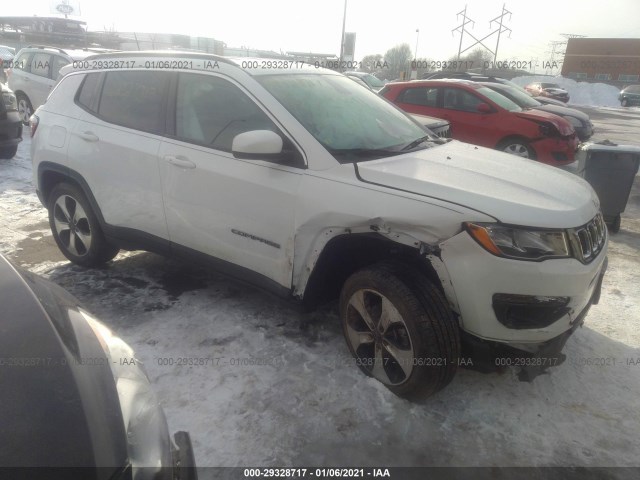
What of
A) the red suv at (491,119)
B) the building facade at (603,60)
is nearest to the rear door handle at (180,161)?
the red suv at (491,119)

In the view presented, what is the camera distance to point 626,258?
476 centimetres

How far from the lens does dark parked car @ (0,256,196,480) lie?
1.20 metres

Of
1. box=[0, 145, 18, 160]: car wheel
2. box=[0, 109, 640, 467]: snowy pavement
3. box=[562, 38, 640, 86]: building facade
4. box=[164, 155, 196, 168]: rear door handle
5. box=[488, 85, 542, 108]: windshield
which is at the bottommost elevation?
box=[0, 109, 640, 467]: snowy pavement

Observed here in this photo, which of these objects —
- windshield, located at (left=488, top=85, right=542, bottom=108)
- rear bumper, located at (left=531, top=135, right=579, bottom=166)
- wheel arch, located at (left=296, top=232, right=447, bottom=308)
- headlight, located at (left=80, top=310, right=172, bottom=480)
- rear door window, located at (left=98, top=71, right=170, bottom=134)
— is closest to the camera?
headlight, located at (left=80, top=310, right=172, bottom=480)

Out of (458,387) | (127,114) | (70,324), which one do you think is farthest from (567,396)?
(127,114)

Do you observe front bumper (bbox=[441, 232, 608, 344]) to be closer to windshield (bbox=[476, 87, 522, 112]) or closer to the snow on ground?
windshield (bbox=[476, 87, 522, 112])

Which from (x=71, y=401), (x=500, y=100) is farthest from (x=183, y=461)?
(x=500, y=100)

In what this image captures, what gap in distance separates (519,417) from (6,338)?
2431mm

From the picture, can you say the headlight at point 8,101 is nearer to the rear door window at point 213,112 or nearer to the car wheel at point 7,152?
the car wheel at point 7,152

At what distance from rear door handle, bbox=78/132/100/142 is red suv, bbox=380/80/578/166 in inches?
254

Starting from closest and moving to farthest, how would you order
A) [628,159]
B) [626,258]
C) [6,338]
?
[6,338] < [626,258] < [628,159]

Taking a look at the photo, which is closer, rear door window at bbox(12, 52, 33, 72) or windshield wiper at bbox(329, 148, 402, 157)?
windshield wiper at bbox(329, 148, 402, 157)

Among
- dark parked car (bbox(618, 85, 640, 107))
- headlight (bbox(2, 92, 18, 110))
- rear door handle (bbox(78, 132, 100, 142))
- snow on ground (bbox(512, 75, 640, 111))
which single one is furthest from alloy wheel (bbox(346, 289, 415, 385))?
snow on ground (bbox(512, 75, 640, 111))

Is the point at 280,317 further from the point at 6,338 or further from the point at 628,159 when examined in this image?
the point at 628,159
